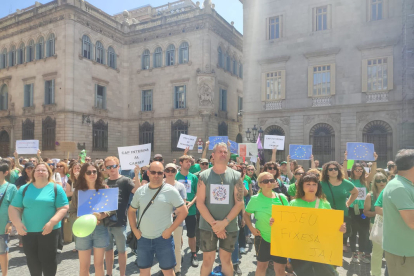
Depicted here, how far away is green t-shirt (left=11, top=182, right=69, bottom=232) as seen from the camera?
4.27 meters

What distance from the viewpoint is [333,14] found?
832 inches

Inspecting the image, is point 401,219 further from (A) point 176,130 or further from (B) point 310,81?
(A) point 176,130

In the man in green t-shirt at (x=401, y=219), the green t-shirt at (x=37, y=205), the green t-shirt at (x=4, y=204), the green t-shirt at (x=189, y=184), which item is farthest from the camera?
the green t-shirt at (x=189, y=184)

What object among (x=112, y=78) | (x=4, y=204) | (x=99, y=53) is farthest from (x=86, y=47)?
(x=4, y=204)

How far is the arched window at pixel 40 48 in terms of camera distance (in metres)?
27.5

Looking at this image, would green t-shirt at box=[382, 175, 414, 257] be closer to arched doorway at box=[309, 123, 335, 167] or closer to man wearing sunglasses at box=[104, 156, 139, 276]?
man wearing sunglasses at box=[104, 156, 139, 276]

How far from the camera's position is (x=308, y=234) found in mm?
3844

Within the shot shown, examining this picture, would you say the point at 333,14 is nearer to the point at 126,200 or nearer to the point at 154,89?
the point at 154,89

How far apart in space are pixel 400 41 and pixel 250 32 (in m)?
10.4

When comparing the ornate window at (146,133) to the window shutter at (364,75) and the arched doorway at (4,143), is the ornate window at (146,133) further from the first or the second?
the window shutter at (364,75)

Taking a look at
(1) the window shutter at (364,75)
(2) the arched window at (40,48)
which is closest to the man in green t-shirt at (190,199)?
(1) the window shutter at (364,75)

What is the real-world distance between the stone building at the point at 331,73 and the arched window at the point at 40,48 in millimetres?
18445

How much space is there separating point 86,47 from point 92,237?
26.2 meters

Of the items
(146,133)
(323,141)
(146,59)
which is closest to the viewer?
(323,141)
